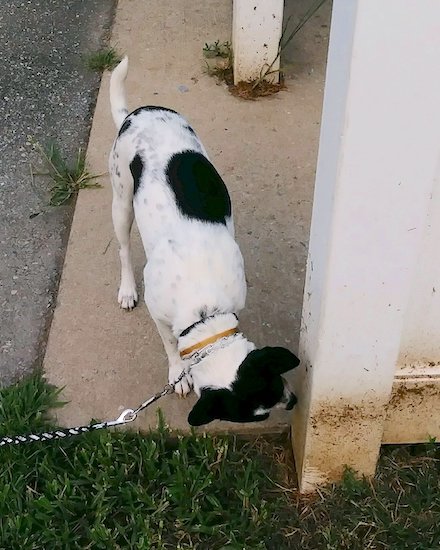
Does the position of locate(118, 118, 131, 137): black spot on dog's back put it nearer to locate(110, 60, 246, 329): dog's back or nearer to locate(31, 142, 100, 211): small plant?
locate(110, 60, 246, 329): dog's back

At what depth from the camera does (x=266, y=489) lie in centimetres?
279

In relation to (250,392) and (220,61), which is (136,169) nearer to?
(250,392)

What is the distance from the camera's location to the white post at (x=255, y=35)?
4.50 metres

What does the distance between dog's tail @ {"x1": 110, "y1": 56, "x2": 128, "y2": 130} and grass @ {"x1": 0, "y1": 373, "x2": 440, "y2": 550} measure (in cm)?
151

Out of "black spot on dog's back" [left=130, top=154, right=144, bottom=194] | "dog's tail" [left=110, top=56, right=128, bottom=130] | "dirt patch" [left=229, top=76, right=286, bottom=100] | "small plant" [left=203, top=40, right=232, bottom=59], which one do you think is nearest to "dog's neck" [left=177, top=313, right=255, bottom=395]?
"black spot on dog's back" [left=130, top=154, right=144, bottom=194]

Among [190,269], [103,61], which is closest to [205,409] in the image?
[190,269]

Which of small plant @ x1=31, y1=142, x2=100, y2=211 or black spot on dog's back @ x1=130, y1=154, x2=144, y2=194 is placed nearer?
black spot on dog's back @ x1=130, y1=154, x2=144, y2=194

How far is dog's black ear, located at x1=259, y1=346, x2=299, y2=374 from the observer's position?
2406 millimetres

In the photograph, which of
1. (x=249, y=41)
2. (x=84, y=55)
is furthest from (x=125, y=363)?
(x=84, y=55)

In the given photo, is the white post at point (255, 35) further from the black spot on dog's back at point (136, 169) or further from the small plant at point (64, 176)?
the black spot on dog's back at point (136, 169)

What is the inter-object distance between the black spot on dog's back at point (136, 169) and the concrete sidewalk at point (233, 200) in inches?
25.3

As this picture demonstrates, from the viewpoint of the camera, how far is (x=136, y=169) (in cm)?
316

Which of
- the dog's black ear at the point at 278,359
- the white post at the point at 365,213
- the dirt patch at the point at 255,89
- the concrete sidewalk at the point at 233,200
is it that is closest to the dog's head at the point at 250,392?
the dog's black ear at the point at 278,359

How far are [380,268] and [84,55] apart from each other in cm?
386
